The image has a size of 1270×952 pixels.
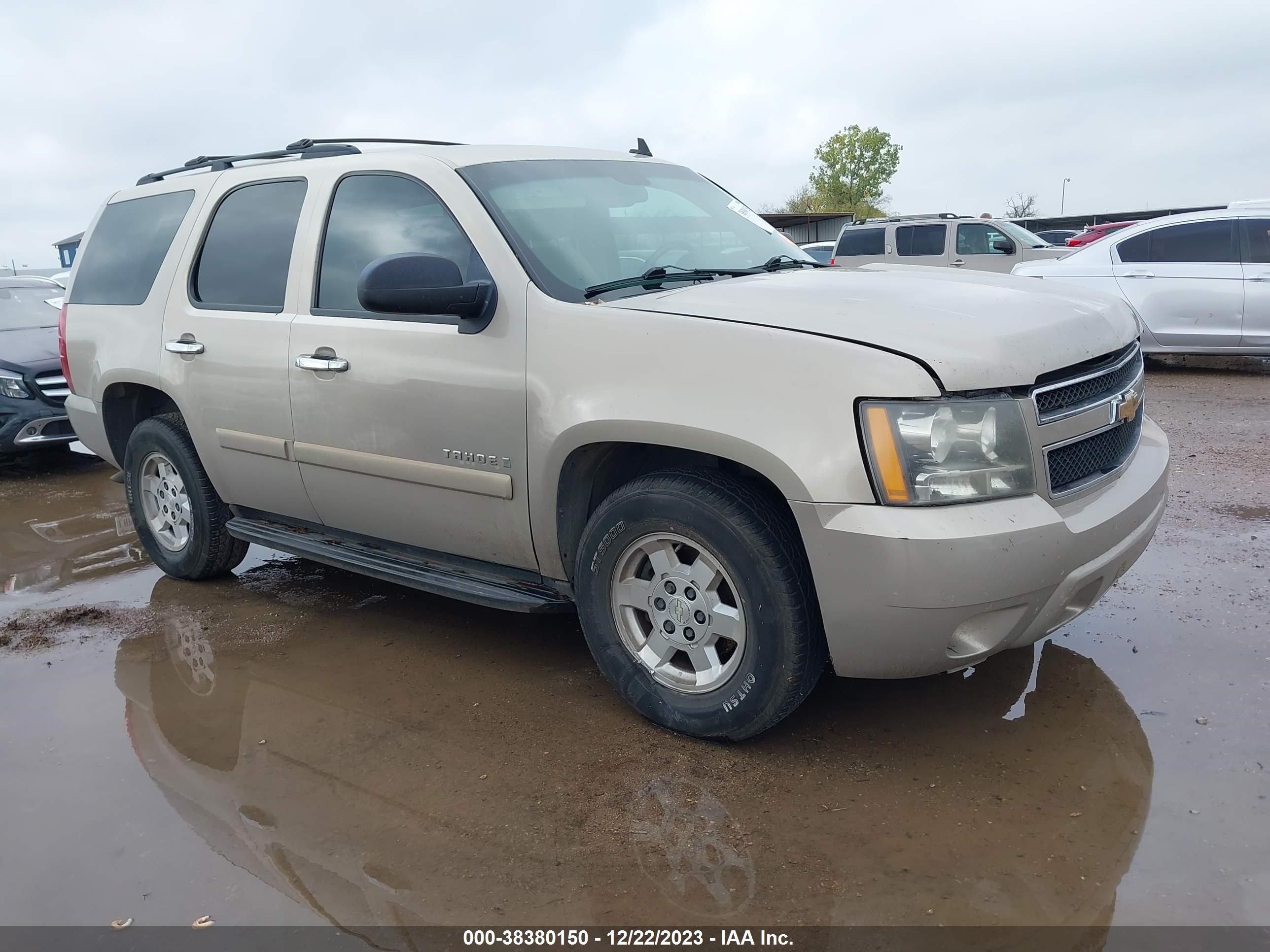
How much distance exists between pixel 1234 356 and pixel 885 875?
10.6 m

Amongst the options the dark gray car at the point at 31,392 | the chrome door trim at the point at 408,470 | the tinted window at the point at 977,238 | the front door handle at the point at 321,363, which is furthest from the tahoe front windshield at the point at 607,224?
the tinted window at the point at 977,238

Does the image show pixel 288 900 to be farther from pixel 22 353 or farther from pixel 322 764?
pixel 22 353

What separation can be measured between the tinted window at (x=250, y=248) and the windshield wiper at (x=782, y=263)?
1892mm

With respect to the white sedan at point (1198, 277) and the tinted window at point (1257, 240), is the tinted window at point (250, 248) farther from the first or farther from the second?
the tinted window at point (1257, 240)

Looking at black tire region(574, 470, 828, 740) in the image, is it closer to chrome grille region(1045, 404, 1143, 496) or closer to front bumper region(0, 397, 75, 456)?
chrome grille region(1045, 404, 1143, 496)

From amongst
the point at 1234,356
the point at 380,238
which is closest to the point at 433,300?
the point at 380,238

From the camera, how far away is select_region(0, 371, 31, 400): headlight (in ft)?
26.0

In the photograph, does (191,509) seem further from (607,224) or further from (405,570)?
(607,224)

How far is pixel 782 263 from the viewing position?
3.96 m

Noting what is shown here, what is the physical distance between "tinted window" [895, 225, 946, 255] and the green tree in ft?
145

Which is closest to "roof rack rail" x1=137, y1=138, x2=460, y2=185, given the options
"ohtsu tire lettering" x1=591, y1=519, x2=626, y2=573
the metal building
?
"ohtsu tire lettering" x1=591, y1=519, x2=626, y2=573

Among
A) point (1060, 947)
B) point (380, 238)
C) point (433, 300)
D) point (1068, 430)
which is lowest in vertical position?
point (1060, 947)

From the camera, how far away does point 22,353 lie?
323 inches

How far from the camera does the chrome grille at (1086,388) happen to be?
9.09 ft
